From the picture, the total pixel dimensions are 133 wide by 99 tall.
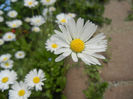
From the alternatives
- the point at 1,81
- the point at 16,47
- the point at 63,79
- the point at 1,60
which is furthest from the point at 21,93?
the point at 16,47

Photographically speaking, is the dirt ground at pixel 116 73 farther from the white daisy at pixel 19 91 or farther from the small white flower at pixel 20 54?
the small white flower at pixel 20 54

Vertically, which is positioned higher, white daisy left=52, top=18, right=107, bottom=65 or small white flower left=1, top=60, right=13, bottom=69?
small white flower left=1, top=60, right=13, bottom=69

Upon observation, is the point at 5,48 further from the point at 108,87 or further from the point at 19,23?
the point at 108,87

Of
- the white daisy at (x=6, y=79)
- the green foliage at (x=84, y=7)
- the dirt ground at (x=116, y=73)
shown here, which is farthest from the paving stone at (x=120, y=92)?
the green foliage at (x=84, y=7)

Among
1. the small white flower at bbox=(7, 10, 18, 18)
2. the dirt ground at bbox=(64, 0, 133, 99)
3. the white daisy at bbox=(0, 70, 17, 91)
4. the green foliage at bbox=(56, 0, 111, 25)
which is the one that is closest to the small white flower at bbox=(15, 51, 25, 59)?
the white daisy at bbox=(0, 70, 17, 91)

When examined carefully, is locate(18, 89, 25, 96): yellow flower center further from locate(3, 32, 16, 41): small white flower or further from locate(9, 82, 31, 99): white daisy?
locate(3, 32, 16, 41): small white flower

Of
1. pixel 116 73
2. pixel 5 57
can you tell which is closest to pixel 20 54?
pixel 5 57

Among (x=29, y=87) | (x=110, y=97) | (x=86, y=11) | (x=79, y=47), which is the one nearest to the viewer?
(x=79, y=47)
